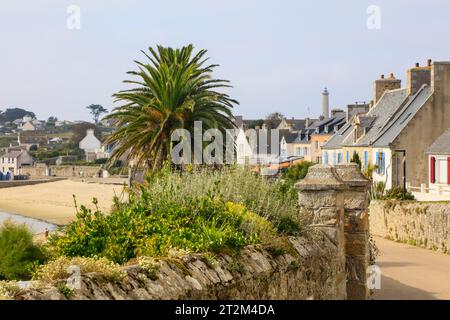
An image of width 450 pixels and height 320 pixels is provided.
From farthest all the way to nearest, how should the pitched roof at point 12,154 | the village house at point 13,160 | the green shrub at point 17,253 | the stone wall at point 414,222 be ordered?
the pitched roof at point 12,154 → the village house at point 13,160 → the stone wall at point 414,222 → the green shrub at point 17,253

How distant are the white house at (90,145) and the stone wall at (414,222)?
119095 mm

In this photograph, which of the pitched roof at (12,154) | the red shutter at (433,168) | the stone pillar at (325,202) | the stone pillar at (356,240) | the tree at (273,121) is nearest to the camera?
the stone pillar at (325,202)

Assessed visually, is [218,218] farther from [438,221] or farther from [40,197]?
[40,197]

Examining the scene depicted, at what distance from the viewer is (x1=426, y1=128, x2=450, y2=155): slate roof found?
128 ft

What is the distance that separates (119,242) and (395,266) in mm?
15564

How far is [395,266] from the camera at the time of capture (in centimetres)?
2252

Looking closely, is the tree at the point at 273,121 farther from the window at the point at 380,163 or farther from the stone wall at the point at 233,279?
the stone wall at the point at 233,279

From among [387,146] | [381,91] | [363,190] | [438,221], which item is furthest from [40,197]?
[363,190]

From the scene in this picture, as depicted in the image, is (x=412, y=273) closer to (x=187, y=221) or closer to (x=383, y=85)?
(x=187, y=221)

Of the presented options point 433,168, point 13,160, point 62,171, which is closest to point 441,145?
point 433,168

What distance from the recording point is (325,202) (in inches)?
420

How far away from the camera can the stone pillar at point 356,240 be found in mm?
11766

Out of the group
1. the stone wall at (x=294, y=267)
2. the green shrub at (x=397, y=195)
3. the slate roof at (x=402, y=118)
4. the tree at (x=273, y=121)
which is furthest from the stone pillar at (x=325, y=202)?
the tree at (x=273, y=121)

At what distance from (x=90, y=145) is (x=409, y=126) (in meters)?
120
